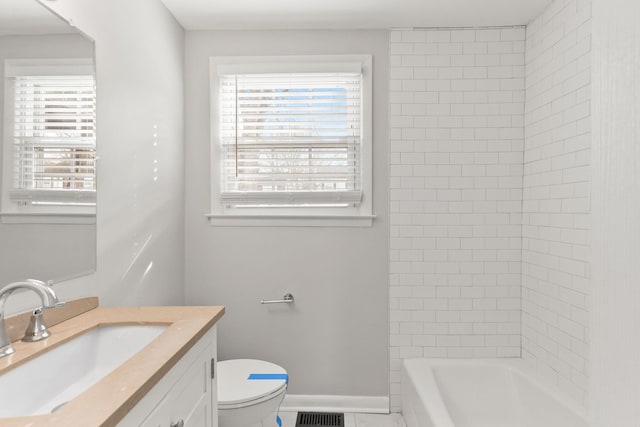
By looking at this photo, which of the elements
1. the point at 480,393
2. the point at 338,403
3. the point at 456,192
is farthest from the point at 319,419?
the point at 456,192

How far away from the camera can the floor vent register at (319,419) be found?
8.69 ft

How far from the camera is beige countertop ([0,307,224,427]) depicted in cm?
84

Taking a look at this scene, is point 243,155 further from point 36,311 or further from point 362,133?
point 36,311

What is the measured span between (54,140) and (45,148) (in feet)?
0.20

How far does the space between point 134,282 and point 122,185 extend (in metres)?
0.49

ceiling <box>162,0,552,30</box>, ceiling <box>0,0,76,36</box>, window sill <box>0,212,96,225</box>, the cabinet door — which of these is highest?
ceiling <box>162,0,552,30</box>

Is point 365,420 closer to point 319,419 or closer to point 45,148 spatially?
point 319,419

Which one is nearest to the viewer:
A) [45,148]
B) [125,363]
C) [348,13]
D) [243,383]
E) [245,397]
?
[125,363]

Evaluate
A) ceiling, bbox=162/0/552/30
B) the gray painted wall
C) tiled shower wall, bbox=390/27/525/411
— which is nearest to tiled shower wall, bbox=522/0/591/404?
tiled shower wall, bbox=390/27/525/411

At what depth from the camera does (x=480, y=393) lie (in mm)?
2676

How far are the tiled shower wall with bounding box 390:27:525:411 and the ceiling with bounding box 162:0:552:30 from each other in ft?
0.42

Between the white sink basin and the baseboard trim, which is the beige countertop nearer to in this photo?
the white sink basin

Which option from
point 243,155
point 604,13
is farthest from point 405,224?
point 604,13

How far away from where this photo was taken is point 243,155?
2871mm
